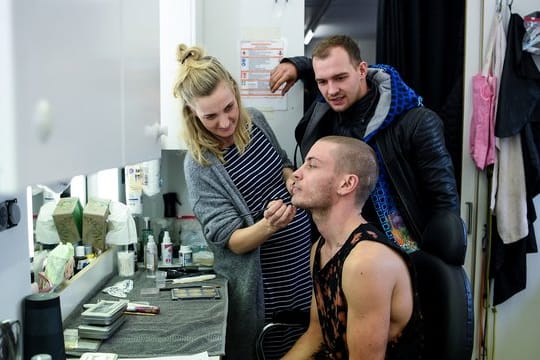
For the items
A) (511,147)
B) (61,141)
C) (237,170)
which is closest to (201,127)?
(237,170)

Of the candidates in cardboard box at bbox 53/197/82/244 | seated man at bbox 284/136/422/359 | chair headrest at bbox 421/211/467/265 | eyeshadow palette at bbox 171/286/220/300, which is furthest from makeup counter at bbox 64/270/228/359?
chair headrest at bbox 421/211/467/265

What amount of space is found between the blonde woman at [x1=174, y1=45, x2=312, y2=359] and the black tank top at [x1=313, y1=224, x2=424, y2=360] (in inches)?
12.2

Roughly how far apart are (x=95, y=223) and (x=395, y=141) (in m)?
1.23

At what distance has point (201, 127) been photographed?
80.6 inches

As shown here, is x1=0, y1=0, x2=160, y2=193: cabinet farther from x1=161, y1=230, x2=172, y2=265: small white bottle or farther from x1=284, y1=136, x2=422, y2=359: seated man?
x1=161, y1=230, x2=172, y2=265: small white bottle

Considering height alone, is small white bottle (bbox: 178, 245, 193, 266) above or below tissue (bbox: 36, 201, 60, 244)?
below

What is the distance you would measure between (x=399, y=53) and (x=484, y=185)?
84 centimetres

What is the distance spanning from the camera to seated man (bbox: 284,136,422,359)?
1.49 metres

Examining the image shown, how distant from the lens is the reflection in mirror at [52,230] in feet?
5.45

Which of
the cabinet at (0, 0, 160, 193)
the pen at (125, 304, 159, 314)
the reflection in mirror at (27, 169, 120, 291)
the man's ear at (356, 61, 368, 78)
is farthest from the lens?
the man's ear at (356, 61, 368, 78)

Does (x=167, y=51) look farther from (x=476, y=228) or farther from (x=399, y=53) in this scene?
(x=476, y=228)

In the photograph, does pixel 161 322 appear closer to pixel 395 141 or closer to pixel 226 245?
pixel 226 245

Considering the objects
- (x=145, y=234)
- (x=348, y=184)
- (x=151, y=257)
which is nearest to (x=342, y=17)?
(x=145, y=234)

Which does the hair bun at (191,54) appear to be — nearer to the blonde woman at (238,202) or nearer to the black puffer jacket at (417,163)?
the blonde woman at (238,202)
